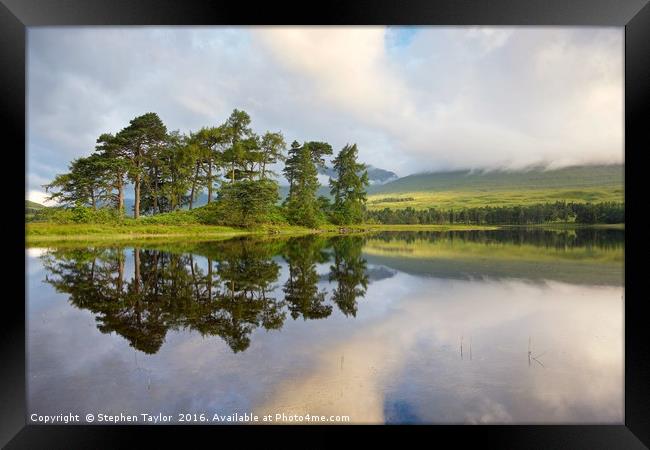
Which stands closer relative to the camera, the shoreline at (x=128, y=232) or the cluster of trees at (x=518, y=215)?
the shoreline at (x=128, y=232)

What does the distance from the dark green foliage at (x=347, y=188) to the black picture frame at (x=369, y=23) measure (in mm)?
33889

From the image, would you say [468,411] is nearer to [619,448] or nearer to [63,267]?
[619,448]

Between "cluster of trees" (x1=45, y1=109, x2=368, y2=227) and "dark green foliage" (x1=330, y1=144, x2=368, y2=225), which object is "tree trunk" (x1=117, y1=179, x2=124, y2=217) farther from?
"dark green foliage" (x1=330, y1=144, x2=368, y2=225)

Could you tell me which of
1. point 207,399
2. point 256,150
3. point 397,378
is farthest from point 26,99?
point 256,150

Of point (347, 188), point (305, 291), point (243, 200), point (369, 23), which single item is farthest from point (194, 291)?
point (347, 188)

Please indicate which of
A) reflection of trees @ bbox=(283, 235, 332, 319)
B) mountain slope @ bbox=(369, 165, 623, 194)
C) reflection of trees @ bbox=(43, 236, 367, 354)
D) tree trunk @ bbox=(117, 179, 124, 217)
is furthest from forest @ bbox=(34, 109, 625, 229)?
mountain slope @ bbox=(369, 165, 623, 194)

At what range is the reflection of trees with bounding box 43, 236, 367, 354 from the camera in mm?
6426

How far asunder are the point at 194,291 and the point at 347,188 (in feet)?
99.8

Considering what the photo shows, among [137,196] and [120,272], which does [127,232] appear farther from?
[120,272]

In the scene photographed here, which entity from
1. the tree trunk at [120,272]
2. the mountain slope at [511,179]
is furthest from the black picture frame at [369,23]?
the mountain slope at [511,179]

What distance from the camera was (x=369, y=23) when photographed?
3.97m

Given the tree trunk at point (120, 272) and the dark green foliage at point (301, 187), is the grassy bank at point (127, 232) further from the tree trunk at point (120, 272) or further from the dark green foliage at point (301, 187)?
the tree trunk at point (120, 272)

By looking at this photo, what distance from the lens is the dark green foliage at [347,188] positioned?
38000 mm
